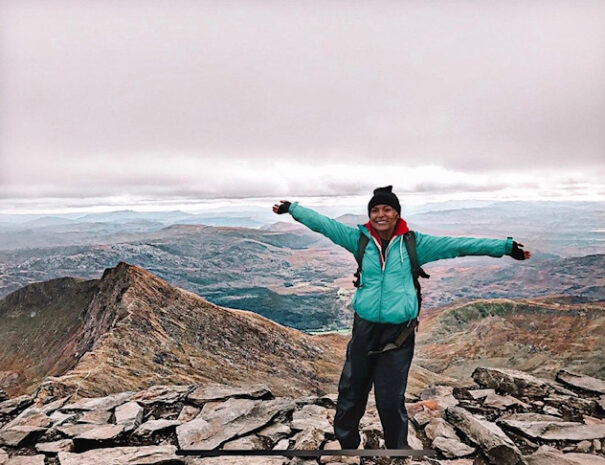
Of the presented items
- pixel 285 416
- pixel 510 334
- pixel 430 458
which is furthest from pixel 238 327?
pixel 510 334

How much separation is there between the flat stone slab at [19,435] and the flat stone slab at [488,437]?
340 inches

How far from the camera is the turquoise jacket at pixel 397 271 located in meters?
5.34

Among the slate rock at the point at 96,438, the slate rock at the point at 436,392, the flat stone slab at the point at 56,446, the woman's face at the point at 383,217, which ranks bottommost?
the slate rock at the point at 436,392

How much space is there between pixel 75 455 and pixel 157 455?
154cm

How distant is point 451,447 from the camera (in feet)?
23.7

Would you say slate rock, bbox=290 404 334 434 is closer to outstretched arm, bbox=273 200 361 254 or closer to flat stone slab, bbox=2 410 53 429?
outstretched arm, bbox=273 200 361 254

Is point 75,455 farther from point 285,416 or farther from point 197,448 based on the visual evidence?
point 285,416

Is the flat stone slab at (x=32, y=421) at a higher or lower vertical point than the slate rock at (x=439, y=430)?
higher

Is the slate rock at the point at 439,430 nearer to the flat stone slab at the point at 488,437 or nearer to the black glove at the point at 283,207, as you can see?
the flat stone slab at the point at 488,437

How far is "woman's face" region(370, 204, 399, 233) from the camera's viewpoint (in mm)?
5496

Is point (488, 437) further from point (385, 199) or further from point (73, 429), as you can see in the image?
point (73, 429)

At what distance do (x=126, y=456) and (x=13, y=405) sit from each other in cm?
493

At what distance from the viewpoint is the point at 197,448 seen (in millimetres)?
7121

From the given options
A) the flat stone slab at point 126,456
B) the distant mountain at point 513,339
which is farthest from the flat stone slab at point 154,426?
the distant mountain at point 513,339
